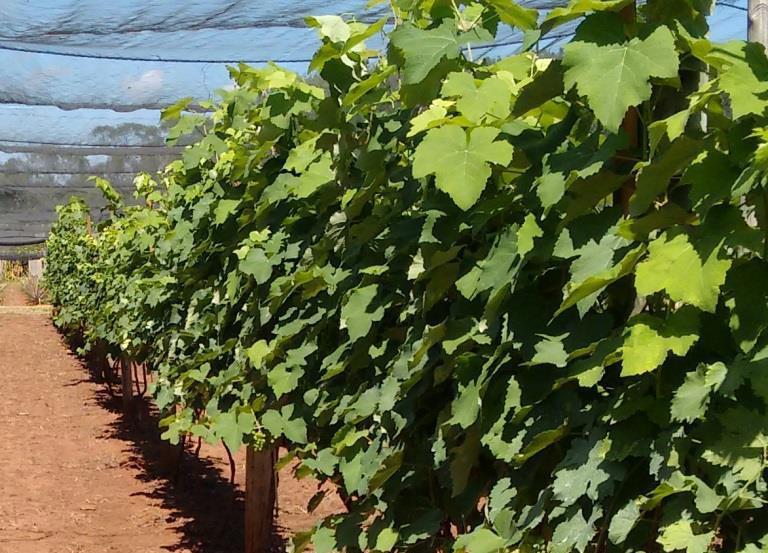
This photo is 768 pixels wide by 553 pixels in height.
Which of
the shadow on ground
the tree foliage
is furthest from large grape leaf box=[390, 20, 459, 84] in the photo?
the shadow on ground

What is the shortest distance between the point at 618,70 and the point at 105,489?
229 inches

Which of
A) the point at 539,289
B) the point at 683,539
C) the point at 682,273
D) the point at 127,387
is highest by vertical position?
the point at 682,273

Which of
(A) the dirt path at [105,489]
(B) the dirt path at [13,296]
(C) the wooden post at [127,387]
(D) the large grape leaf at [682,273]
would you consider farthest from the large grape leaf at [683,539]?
(B) the dirt path at [13,296]

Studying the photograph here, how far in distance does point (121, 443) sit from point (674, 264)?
745 cm

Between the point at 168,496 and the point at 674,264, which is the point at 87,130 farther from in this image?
the point at 674,264

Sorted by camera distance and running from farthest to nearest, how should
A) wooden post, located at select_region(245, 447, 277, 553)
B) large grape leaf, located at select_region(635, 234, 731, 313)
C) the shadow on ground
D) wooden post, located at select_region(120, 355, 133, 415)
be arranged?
wooden post, located at select_region(120, 355, 133, 415) < the shadow on ground < wooden post, located at select_region(245, 447, 277, 553) < large grape leaf, located at select_region(635, 234, 731, 313)

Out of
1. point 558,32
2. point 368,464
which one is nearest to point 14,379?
point 558,32

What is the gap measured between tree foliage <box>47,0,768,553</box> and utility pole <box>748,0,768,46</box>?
14 centimetres

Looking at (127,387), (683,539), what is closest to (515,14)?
(683,539)

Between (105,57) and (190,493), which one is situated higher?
(105,57)

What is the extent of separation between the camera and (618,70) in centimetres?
136

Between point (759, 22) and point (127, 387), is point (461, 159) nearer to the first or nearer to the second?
point (759, 22)

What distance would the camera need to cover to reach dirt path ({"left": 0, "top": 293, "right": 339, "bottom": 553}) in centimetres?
532

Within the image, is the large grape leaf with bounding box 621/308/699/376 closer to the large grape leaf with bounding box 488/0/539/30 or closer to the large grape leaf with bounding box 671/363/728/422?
the large grape leaf with bounding box 671/363/728/422
